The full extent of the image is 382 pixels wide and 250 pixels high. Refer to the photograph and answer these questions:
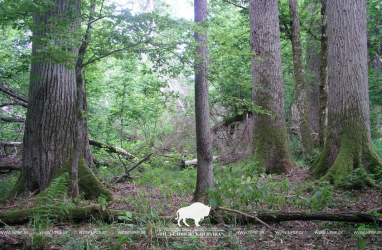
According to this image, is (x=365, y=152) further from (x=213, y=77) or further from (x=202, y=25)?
(x=202, y=25)

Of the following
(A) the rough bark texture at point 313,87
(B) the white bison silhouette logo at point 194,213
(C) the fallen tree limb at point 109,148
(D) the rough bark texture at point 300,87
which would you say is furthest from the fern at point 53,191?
(A) the rough bark texture at point 313,87

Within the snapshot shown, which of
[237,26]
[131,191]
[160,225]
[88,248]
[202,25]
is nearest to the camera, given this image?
[88,248]

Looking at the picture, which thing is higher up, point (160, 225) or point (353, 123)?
point (353, 123)

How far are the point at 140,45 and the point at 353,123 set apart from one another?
4738 millimetres

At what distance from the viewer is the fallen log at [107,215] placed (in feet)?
12.3

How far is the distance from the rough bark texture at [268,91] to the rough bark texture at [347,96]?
45.5 inches

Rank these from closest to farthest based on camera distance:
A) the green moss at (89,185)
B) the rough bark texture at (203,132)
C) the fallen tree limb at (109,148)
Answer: the rough bark texture at (203,132)
the green moss at (89,185)
the fallen tree limb at (109,148)

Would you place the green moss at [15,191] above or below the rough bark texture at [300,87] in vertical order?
below

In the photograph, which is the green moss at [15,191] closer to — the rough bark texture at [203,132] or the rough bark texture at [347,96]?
the rough bark texture at [203,132]

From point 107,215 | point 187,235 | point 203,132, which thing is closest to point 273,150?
point 203,132

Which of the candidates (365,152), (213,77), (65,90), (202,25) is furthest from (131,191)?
(365,152)

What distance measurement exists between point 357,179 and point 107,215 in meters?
4.51

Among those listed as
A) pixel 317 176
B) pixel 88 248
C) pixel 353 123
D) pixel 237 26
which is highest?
pixel 237 26

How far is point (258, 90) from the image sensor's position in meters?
8.20
